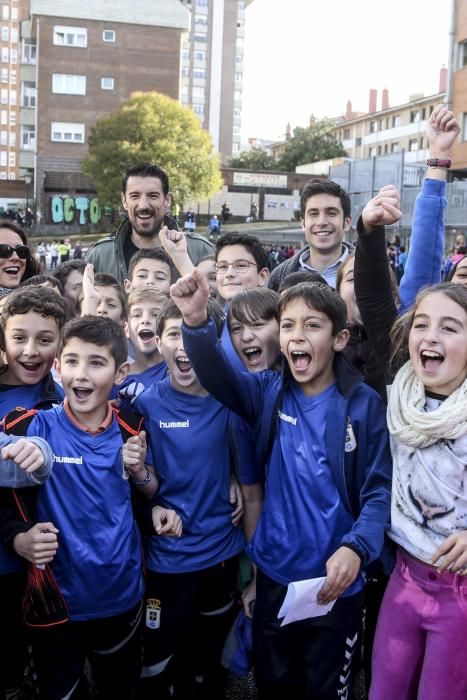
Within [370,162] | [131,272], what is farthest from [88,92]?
[131,272]

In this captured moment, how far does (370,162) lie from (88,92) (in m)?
38.1

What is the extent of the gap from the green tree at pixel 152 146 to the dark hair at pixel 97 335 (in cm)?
4166

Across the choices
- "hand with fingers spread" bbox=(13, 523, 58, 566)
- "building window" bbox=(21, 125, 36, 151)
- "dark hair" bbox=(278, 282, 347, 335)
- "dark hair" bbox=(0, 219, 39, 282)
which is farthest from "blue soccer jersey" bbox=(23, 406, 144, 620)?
"building window" bbox=(21, 125, 36, 151)

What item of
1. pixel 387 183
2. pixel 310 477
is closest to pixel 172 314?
pixel 310 477

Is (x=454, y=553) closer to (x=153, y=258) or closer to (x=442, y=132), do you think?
(x=442, y=132)

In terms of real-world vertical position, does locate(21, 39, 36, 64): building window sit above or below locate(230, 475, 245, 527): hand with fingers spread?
above

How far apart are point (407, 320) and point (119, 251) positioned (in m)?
3.16

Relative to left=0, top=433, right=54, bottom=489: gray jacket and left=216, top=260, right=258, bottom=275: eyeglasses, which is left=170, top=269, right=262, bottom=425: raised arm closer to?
left=0, top=433, right=54, bottom=489: gray jacket

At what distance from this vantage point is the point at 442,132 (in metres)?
3.38

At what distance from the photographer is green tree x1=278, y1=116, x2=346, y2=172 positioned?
71750mm

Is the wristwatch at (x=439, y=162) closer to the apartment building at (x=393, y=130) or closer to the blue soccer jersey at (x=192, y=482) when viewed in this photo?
the blue soccer jersey at (x=192, y=482)

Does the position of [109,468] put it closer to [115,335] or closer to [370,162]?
[115,335]

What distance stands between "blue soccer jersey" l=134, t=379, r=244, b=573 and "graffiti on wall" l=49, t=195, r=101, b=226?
5136 cm

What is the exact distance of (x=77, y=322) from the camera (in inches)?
126
